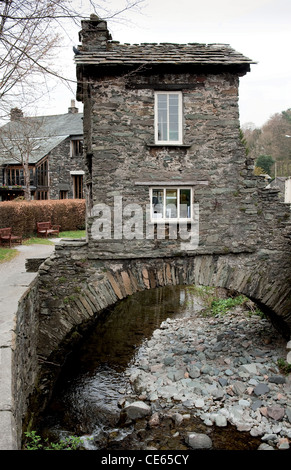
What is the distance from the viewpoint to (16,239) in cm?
1559

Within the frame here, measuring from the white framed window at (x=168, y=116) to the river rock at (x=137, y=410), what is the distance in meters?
5.99

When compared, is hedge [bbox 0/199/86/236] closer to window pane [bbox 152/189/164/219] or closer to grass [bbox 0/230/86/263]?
grass [bbox 0/230/86/263]

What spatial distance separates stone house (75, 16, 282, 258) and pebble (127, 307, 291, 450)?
3.14 metres

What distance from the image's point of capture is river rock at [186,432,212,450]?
7.00 m

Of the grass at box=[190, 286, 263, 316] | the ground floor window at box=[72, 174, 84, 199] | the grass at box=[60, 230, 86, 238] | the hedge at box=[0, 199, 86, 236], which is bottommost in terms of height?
the grass at box=[190, 286, 263, 316]

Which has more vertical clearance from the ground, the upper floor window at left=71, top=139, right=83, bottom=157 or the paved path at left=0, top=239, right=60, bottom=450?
the upper floor window at left=71, top=139, right=83, bottom=157

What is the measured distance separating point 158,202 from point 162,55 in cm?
347

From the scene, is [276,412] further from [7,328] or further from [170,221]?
[7,328]

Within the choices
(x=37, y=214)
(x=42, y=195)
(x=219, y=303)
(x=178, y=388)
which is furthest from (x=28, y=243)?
(x=42, y=195)

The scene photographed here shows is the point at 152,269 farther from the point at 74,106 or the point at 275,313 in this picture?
the point at 74,106

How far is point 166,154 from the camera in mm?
9008

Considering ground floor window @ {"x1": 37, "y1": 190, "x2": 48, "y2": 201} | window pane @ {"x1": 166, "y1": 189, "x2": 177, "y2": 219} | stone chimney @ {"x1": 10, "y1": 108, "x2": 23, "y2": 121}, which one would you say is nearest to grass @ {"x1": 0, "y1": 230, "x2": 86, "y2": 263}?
stone chimney @ {"x1": 10, "y1": 108, "x2": 23, "y2": 121}
